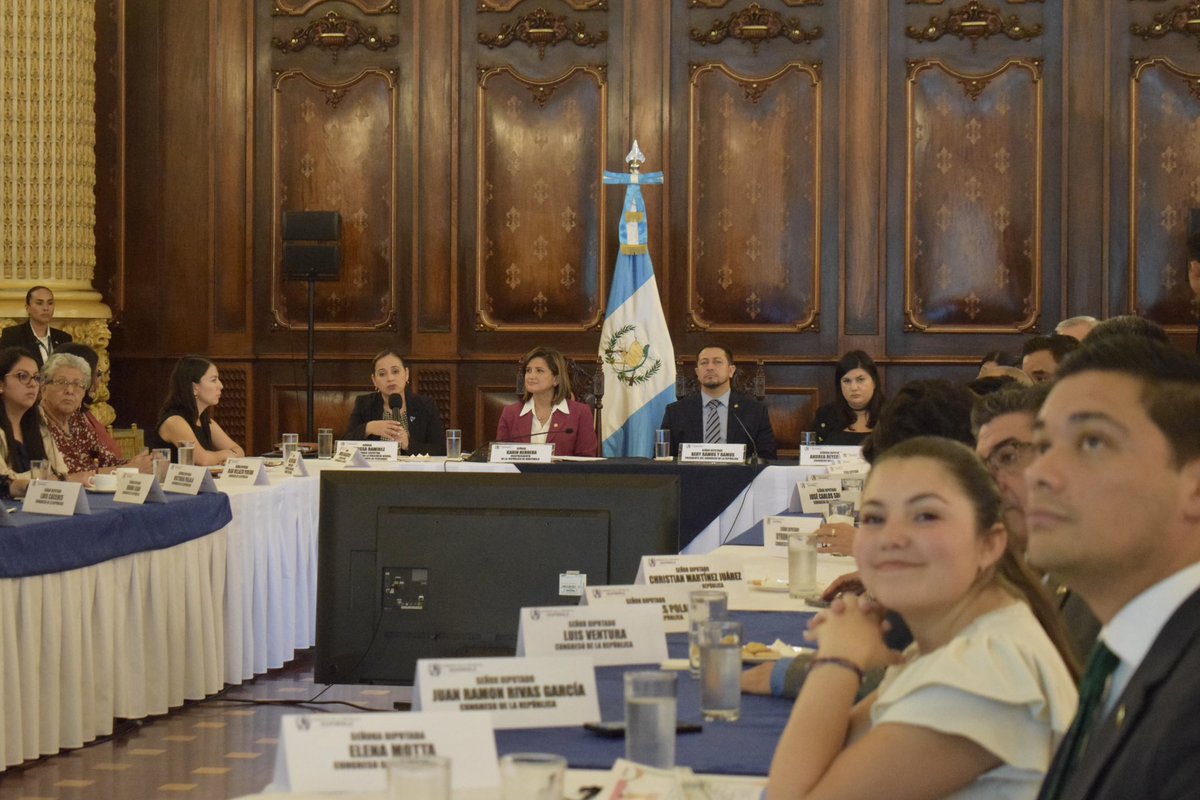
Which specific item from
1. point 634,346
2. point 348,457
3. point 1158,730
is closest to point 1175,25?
point 634,346

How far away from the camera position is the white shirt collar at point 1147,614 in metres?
1.29

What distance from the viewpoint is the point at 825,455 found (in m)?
6.96

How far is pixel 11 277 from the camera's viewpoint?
376 inches

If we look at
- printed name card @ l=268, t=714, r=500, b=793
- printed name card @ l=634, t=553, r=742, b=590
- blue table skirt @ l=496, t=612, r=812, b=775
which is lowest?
blue table skirt @ l=496, t=612, r=812, b=775

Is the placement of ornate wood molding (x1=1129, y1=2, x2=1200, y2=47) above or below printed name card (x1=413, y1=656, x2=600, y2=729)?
above

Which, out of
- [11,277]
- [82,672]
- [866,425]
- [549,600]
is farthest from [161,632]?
[11,277]

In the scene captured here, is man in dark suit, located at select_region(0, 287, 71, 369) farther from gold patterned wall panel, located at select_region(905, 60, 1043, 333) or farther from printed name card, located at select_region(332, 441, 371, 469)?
gold patterned wall panel, located at select_region(905, 60, 1043, 333)

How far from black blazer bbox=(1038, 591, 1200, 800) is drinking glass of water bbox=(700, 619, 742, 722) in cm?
84

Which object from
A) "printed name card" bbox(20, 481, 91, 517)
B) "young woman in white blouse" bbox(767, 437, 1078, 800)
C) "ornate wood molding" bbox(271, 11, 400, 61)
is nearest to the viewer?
"young woman in white blouse" bbox(767, 437, 1078, 800)

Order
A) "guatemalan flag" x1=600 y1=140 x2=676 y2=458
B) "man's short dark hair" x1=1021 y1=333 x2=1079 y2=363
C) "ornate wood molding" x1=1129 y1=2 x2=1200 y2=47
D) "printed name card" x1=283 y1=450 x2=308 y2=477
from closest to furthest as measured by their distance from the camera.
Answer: "man's short dark hair" x1=1021 y1=333 x2=1079 y2=363
"printed name card" x1=283 y1=450 x2=308 y2=477
"guatemalan flag" x1=600 y1=140 x2=676 y2=458
"ornate wood molding" x1=1129 y1=2 x2=1200 y2=47

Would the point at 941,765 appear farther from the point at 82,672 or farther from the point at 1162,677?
the point at 82,672

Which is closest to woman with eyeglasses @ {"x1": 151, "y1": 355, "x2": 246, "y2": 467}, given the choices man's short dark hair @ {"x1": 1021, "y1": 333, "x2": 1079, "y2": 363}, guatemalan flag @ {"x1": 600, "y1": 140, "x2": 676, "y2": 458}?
guatemalan flag @ {"x1": 600, "y1": 140, "x2": 676, "y2": 458}

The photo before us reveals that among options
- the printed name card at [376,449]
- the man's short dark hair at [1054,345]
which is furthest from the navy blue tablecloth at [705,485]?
the man's short dark hair at [1054,345]

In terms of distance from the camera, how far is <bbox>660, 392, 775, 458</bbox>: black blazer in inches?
302
